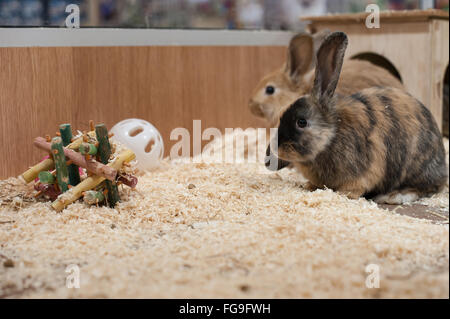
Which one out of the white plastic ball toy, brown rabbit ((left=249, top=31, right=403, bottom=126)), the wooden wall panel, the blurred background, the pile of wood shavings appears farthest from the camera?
brown rabbit ((left=249, top=31, right=403, bottom=126))

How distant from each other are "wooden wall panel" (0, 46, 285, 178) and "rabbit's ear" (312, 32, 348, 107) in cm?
159

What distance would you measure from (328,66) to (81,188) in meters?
1.47

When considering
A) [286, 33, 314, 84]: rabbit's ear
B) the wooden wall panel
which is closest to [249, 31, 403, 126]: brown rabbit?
[286, 33, 314, 84]: rabbit's ear

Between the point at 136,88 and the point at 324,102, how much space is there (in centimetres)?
163

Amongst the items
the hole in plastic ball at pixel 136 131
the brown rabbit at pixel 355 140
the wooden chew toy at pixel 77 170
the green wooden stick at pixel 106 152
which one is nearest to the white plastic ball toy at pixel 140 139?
the hole in plastic ball at pixel 136 131

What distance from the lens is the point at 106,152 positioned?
2.82 m

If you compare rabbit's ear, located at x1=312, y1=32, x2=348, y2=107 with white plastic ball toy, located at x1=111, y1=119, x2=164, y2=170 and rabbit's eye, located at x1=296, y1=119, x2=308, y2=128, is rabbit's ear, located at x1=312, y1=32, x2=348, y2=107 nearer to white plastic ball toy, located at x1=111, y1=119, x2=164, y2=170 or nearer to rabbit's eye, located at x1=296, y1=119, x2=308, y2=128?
rabbit's eye, located at x1=296, y1=119, x2=308, y2=128

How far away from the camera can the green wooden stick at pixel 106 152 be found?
2785 mm

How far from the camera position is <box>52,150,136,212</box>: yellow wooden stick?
8.87ft

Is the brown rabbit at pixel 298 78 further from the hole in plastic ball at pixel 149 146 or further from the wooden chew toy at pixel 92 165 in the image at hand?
the wooden chew toy at pixel 92 165

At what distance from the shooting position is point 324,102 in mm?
2916

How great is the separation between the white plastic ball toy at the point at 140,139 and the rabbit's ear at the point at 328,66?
125 cm
